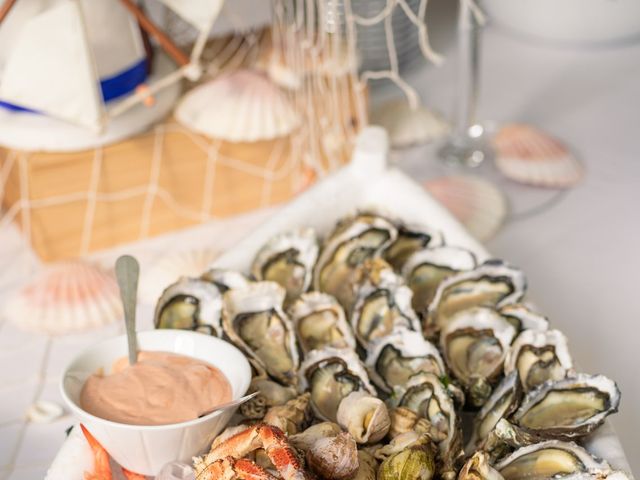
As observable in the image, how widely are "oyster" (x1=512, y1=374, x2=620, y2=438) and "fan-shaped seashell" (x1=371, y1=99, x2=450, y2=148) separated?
2.36ft

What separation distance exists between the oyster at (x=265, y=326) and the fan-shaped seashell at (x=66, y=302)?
0.33 meters

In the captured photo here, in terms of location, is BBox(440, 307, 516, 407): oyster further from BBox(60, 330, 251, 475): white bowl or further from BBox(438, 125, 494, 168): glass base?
BBox(438, 125, 494, 168): glass base

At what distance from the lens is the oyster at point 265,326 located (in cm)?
72

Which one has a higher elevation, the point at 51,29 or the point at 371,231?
the point at 51,29

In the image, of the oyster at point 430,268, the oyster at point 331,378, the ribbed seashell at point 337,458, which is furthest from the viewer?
the oyster at point 430,268

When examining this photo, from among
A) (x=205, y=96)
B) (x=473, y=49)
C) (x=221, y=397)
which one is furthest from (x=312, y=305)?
(x=473, y=49)

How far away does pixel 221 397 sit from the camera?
64 cm

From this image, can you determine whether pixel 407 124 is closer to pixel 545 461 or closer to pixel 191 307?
pixel 191 307

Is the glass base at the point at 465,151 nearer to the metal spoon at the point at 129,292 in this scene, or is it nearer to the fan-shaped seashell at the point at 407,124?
A: the fan-shaped seashell at the point at 407,124

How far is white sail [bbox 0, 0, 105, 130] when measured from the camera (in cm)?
94

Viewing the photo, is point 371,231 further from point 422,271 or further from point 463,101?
point 463,101

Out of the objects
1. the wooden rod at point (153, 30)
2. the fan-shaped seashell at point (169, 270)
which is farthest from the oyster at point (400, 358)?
the wooden rod at point (153, 30)

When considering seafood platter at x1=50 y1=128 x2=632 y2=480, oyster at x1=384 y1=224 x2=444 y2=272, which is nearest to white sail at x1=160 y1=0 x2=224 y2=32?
seafood platter at x1=50 y1=128 x2=632 y2=480

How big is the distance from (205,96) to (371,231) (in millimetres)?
392
